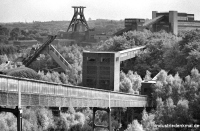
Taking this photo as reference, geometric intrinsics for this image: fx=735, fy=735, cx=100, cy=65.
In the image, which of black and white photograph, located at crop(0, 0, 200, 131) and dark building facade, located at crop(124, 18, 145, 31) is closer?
black and white photograph, located at crop(0, 0, 200, 131)

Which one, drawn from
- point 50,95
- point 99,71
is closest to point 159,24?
point 99,71

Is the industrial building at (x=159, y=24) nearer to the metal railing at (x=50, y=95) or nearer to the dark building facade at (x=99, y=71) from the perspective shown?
the dark building facade at (x=99, y=71)

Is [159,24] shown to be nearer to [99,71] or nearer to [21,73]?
[99,71]

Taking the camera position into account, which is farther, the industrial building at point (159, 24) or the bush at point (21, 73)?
the industrial building at point (159, 24)

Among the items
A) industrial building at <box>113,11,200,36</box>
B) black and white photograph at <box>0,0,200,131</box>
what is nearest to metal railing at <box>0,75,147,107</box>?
black and white photograph at <box>0,0,200,131</box>

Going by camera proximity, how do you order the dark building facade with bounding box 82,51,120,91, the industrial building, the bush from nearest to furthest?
the bush < the dark building facade with bounding box 82,51,120,91 < the industrial building

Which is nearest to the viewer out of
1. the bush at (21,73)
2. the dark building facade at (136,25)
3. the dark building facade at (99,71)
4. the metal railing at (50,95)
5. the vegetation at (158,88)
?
the metal railing at (50,95)

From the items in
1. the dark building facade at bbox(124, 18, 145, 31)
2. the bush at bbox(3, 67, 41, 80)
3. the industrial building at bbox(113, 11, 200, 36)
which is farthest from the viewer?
the industrial building at bbox(113, 11, 200, 36)

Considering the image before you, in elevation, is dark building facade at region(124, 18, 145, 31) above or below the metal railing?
above

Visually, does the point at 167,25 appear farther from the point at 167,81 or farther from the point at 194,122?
the point at 194,122

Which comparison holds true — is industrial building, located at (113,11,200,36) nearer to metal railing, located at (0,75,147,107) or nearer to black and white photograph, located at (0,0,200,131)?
black and white photograph, located at (0,0,200,131)

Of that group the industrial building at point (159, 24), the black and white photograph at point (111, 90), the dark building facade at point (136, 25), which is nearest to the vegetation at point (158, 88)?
the black and white photograph at point (111, 90)

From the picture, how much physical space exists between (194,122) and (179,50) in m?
24.7

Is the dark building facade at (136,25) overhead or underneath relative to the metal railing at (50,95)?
overhead
